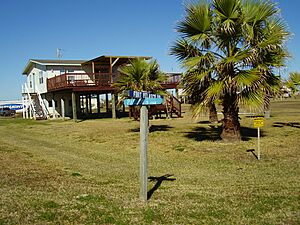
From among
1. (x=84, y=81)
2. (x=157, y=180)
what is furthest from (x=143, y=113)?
(x=84, y=81)

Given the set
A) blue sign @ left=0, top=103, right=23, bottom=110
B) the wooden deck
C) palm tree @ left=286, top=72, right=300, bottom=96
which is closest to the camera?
palm tree @ left=286, top=72, right=300, bottom=96

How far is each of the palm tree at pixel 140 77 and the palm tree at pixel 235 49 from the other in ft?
12.9

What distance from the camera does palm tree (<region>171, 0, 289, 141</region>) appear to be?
11.4m

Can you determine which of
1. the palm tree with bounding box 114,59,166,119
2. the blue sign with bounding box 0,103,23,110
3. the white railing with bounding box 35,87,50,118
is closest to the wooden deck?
the white railing with bounding box 35,87,50,118

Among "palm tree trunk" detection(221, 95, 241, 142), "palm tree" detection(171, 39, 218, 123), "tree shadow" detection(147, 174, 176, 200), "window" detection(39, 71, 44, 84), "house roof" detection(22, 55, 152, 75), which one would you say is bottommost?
"tree shadow" detection(147, 174, 176, 200)

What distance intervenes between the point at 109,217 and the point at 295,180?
4297 mm

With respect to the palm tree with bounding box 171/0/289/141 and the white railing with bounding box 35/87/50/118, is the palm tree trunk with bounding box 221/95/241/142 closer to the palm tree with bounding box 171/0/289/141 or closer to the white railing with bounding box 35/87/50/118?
the palm tree with bounding box 171/0/289/141

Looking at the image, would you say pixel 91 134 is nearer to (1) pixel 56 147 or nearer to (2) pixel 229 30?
(1) pixel 56 147

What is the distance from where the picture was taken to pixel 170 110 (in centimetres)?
2762

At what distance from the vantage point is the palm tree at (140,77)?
1602 centimetres

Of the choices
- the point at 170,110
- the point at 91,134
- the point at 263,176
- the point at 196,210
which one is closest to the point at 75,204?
the point at 196,210

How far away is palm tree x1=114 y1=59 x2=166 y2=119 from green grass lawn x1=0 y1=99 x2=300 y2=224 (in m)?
3.47

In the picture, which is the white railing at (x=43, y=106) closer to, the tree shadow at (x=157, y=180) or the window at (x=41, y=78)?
the window at (x=41, y=78)

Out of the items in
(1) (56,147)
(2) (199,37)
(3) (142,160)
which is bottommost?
(1) (56,147)
